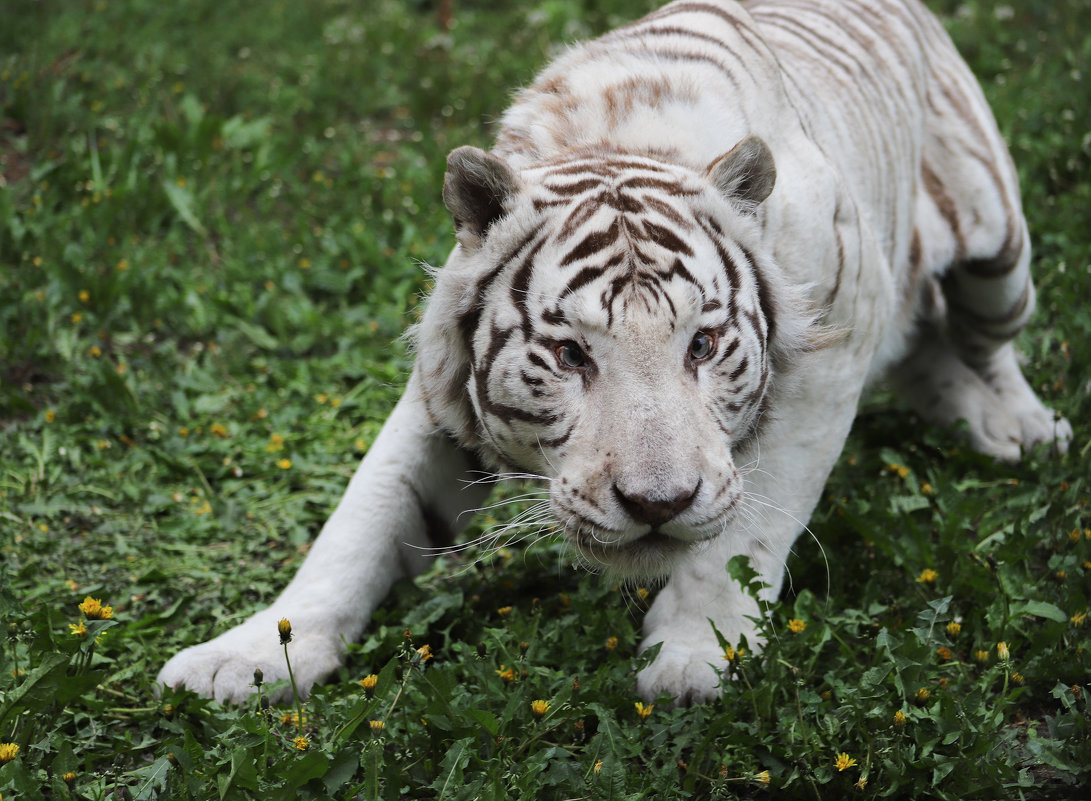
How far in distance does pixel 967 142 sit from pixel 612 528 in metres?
→ 2.31

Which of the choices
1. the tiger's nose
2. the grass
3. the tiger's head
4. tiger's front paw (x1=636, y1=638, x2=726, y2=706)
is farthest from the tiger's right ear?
tiger's front paw (x1=636, y1=638, x2=726, y2=706)

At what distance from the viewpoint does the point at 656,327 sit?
2178 mm

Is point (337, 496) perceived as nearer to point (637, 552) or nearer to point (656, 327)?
point (637, 552)

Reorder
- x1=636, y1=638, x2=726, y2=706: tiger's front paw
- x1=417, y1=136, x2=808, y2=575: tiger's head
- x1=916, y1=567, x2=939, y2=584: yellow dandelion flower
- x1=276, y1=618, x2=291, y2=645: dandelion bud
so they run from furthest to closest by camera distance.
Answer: x1=916, y1=567, x2=939, y2=584: yellow dandelion flower, x1=636, y1=638, x2=726, y2=706: tiger's front paw, x1=417, y1=136, x2=808, y2=575: tiger's head, x1=276, y1=618, x2=291, y2=645: dandelion bud

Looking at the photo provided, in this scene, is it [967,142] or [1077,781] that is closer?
[1077,781]

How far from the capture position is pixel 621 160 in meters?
2.46

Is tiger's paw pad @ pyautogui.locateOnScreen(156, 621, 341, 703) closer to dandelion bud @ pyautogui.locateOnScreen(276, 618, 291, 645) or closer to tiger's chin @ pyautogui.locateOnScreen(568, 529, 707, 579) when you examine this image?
dandelion bud @ pyautogui.locateOnScreen(276, 618, 291, 645)

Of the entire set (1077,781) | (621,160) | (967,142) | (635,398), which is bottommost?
(1077,781)

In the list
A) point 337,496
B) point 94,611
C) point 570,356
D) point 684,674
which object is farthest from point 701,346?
point 337,496

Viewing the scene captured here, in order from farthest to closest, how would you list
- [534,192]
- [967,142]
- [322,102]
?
[322,102] < [967,142] < [534,192]

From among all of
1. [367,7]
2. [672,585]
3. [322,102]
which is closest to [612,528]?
[672,585]

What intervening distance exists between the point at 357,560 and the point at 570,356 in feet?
2.93

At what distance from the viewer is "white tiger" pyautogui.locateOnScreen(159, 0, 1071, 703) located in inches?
86.1

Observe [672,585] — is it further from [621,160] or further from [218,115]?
[218,115]
